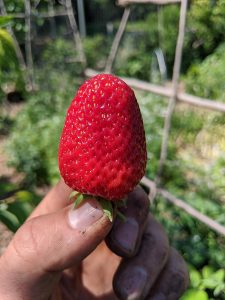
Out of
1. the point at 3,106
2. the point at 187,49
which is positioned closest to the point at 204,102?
the point at 3,106

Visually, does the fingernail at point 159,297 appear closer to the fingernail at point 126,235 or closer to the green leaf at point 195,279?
the fingernail at point 126,235

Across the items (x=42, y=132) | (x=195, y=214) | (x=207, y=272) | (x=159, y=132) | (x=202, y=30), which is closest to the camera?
(x=207, y=272)

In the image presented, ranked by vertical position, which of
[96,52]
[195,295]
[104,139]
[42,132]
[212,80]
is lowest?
[96,52]

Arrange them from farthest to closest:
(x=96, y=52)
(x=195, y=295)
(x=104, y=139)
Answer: (x=96, y=52) → (x=195, y=295) → (x=104, y=139)

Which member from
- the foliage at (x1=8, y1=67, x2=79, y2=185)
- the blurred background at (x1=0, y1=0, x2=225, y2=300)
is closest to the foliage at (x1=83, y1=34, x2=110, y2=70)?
the blurred background at (x1=0, y1=0, x2=225, y2=300)

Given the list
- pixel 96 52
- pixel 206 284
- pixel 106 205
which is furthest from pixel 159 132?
pixel 96 52

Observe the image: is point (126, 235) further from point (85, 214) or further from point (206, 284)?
point (206, 284)

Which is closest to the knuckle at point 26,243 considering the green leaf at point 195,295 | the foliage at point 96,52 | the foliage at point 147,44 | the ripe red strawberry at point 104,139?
the ripe red strawberry at point 104,139

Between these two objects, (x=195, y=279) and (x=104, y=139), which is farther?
(x=195, y=279)
